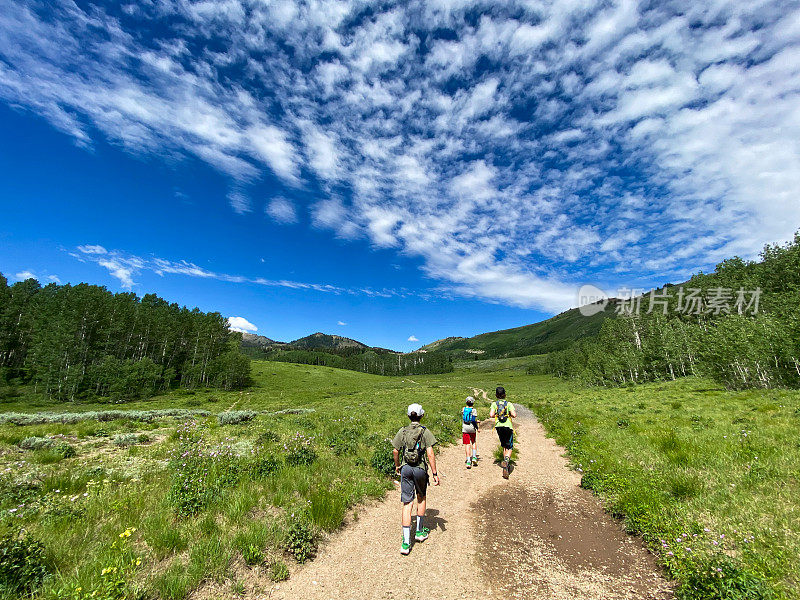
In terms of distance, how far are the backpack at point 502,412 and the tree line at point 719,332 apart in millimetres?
42931

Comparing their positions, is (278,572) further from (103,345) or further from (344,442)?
(103,345)

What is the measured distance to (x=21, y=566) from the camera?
508 centimetres

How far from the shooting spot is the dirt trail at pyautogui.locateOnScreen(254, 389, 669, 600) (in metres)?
6.06

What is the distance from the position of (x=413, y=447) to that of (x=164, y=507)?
6.28m

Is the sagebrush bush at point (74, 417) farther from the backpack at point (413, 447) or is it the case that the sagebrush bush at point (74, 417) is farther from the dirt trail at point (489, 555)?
the backpack at point (413, 447)

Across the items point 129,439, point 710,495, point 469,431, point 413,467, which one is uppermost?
point 413,467

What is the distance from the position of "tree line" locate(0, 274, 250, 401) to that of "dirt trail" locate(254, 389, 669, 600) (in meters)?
70.0

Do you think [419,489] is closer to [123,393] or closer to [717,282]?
[123,393]

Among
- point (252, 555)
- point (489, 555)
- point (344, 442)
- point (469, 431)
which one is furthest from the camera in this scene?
point (344, 442)

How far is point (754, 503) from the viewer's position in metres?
7.79

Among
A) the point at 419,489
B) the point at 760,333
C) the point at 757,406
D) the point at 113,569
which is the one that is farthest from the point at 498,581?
the point at 760,333

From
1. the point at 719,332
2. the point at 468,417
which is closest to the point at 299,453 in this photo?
the point at 468,417

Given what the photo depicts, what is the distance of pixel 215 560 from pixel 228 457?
603 cm

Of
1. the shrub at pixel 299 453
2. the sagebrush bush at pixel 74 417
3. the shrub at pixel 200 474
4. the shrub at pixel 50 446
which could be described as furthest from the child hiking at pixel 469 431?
the sagebrush bush at pixel 74 417
